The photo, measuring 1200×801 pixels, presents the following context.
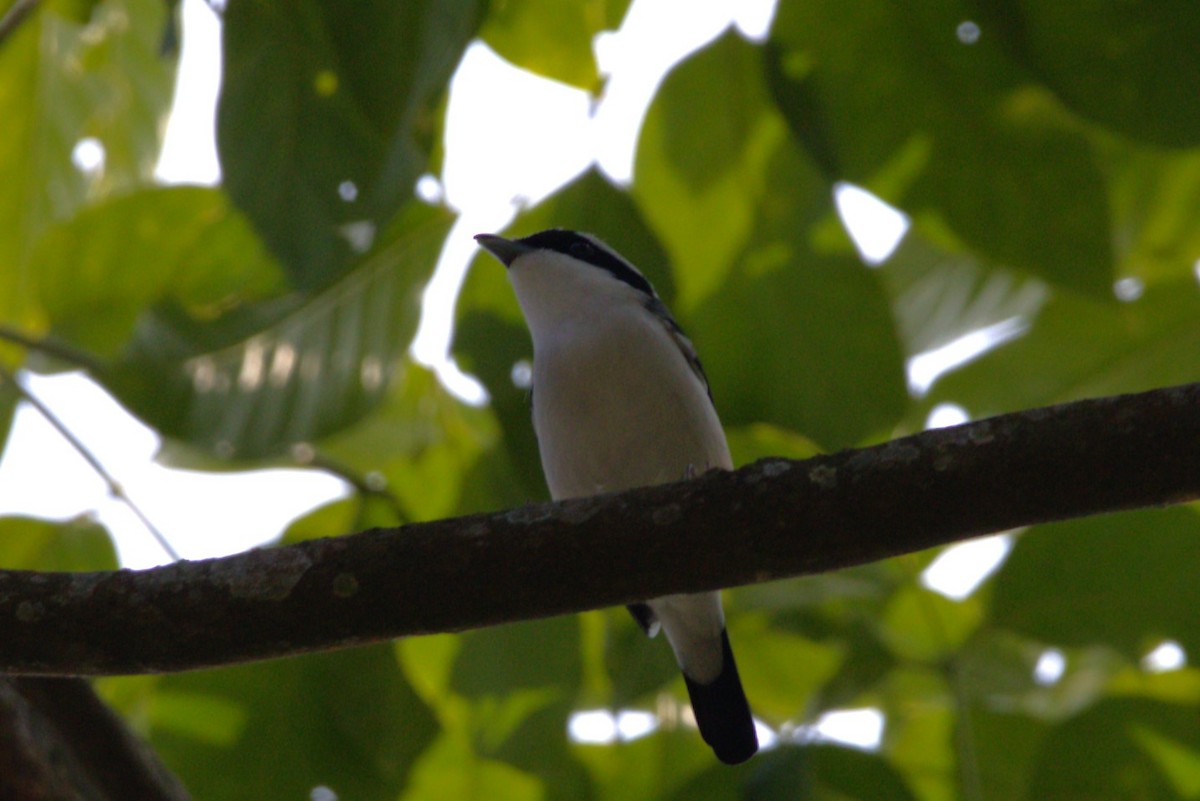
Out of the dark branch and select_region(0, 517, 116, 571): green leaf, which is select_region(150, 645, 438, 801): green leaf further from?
select_region(0, 517, 116, 571): green leaf

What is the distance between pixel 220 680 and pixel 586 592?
6.00ft

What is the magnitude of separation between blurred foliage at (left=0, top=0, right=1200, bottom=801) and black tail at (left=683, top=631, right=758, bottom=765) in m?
0.15

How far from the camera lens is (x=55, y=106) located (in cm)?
458

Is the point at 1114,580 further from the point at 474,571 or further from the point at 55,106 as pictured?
the point at 55,106

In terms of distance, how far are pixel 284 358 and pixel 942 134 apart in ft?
6.86

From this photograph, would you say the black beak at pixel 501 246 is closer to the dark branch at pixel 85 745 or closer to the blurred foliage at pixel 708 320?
the blurred foliage at pixel 708 320

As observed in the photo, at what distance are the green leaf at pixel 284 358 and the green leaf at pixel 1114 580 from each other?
1960 millimetres

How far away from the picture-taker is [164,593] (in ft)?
7.89

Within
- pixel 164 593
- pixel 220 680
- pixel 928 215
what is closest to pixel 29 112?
pixel 220 680

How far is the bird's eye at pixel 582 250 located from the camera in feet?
13.9

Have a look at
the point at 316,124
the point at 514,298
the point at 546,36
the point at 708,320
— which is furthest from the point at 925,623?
the point at 316,124

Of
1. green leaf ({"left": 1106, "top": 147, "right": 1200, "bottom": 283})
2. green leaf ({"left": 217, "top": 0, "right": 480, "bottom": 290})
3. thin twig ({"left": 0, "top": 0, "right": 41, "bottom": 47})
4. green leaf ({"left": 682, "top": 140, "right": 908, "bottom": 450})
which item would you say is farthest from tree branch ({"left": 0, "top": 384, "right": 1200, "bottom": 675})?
green leaf ({"left": 1106, "top": 147, "right": 1200, "bottom": 283})

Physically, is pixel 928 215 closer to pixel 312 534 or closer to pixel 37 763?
pixel 312 534

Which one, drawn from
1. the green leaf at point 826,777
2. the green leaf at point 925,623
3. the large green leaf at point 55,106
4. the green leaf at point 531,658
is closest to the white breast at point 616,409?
the green leaf at point 531,658
